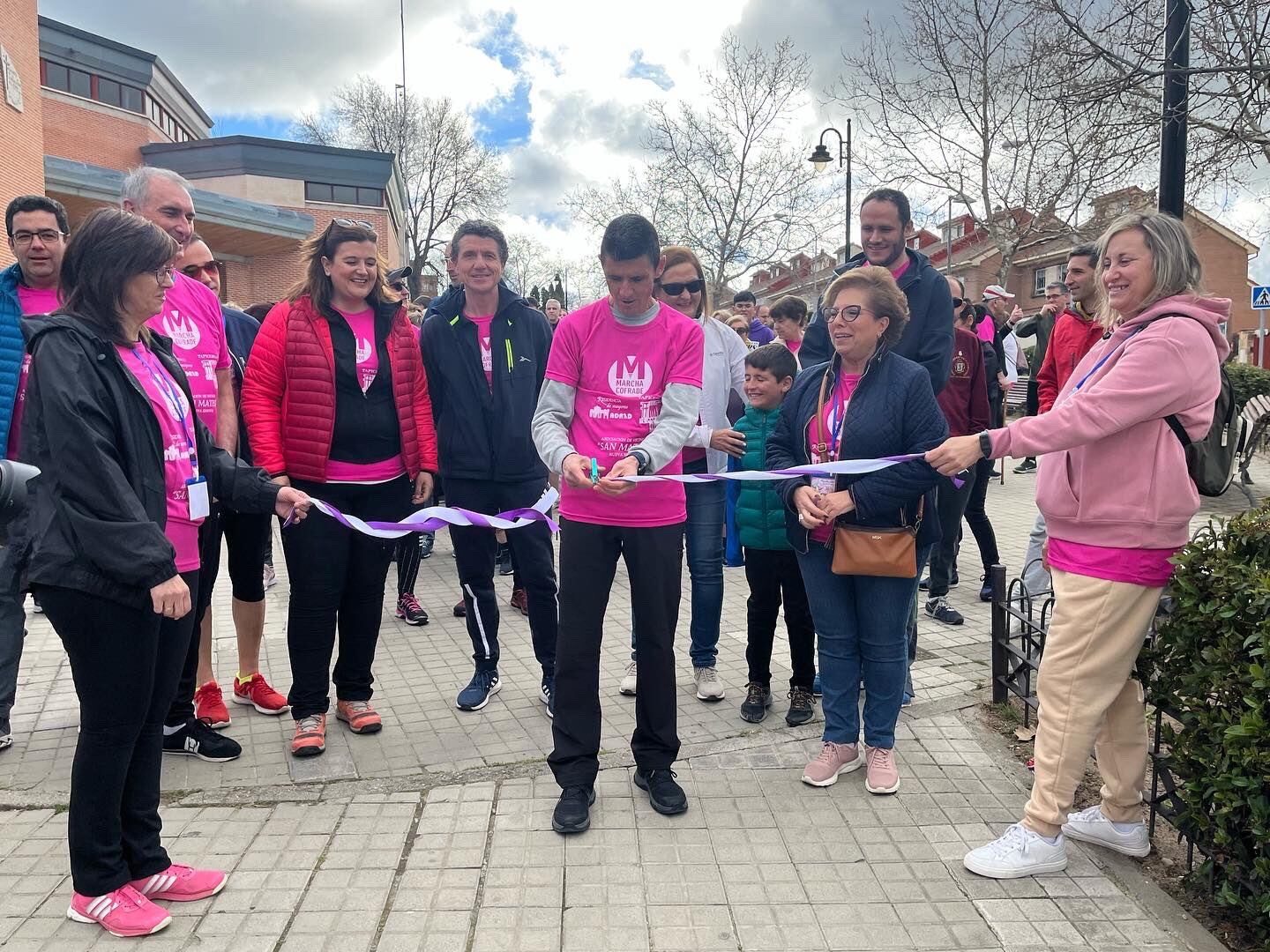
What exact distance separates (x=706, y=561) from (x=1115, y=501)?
219 centimetres

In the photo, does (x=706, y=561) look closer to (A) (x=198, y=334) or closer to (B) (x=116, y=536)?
(A) (x=198, y=334)

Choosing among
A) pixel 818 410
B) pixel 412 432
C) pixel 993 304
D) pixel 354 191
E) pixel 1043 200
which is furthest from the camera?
pixel 354 191

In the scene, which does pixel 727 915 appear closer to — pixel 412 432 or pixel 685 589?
pixel 412 432

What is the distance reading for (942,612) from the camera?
607cm

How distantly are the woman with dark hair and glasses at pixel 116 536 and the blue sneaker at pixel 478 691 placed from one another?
1690 millimetres

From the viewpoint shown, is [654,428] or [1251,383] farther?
[1251,383]

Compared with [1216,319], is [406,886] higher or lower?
lower

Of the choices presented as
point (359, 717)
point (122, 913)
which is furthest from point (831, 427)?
point (122, 913)

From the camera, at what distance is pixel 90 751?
8.56 ft

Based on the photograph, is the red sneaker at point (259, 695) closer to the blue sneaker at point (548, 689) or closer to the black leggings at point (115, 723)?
the blue sneaker at point (548, 689)

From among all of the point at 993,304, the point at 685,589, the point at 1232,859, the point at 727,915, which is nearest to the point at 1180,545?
the point at 1232,859

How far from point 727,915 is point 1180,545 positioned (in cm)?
185

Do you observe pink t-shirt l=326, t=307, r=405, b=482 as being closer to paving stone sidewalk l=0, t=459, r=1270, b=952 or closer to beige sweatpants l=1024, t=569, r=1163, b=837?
paving stone sidewalk l=0, t=459, r=1270, b=952

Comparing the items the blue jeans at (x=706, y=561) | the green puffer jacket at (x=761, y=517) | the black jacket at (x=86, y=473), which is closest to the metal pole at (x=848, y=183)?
the blue jeans at (x=706, y=561)
